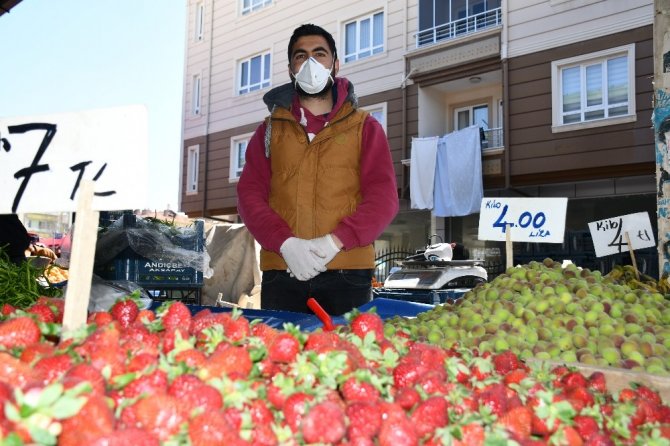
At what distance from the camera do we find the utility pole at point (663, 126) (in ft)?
12.6

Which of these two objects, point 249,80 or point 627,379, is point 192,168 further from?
point 627,379

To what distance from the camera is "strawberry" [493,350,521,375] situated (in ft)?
6.05

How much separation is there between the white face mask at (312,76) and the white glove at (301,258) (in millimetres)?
926

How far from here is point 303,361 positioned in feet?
4.39

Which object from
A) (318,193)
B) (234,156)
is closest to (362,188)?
(318,193)

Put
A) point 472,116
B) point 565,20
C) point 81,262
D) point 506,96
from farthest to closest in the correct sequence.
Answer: point 472,116 < point 506,96 < point 565,20 < point 81,262

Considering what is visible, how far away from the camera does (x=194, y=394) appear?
1088mm

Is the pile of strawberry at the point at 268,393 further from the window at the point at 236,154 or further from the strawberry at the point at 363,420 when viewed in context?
the window at the point at 236,154

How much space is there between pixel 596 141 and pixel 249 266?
23.1 feet

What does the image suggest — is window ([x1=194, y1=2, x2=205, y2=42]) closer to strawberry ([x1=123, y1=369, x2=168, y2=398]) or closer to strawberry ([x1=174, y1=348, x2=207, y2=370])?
strawberry ([x1=174, y1=348, x2=207, y2=370])

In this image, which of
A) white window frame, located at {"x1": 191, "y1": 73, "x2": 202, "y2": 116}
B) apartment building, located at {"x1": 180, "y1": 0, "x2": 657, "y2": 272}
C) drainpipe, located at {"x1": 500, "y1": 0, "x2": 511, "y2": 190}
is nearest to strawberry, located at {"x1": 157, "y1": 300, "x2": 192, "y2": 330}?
apartment building, located at {"x1": 180, "y1": 0, "x2": 657, "y2": 272}

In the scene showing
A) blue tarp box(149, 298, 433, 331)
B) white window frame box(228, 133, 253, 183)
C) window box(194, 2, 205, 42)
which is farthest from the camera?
window box(194, 2, 205, 42)

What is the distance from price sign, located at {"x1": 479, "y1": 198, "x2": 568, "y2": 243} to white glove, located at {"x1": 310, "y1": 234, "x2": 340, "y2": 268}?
6.43 feet

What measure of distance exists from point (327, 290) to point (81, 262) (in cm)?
162
